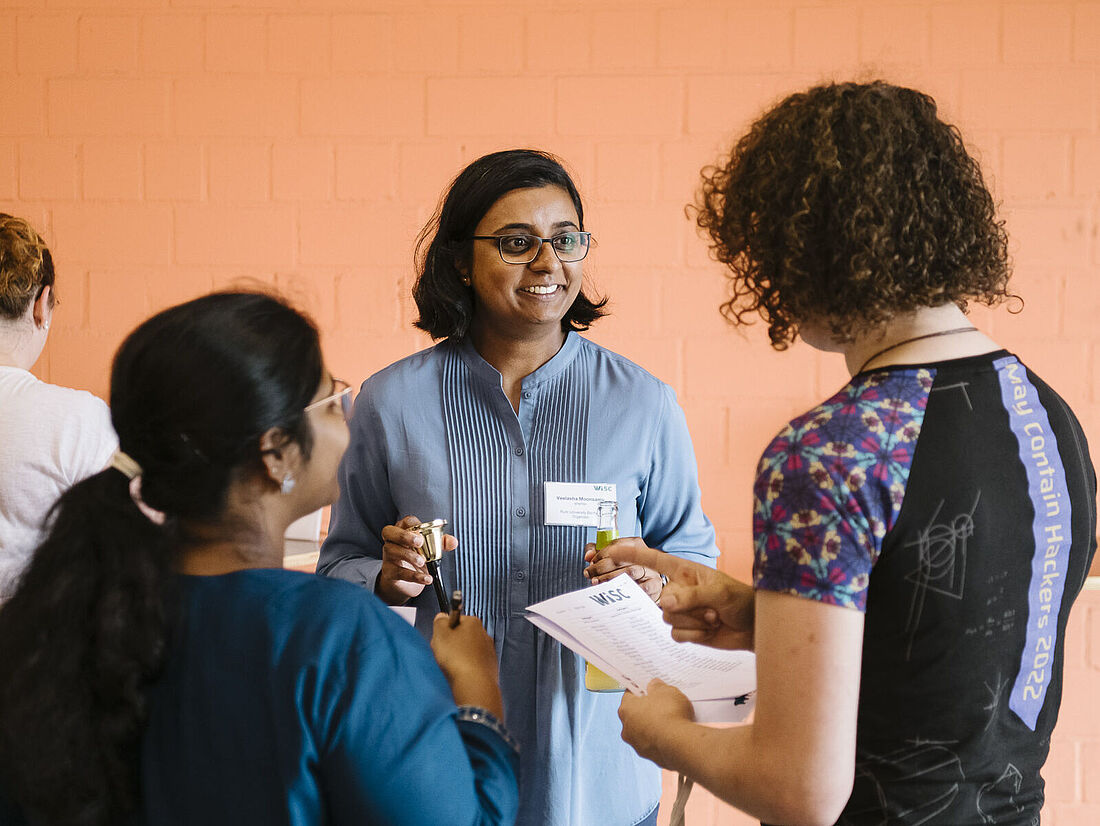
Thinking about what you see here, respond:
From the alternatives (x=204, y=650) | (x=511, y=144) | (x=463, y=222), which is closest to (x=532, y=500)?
(x=463, y=222)

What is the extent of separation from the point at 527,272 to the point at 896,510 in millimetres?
954

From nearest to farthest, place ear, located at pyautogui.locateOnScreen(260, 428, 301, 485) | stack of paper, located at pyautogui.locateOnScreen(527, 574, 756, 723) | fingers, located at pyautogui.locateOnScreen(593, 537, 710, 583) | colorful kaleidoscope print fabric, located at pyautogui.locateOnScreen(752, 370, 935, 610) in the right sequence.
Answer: colorful kaleidoscope print fabric, located at pyautogui.locateOnScreen(752, 370, 935, 610) < ear, located at pyautogui.locateOnScreen(260, 428, 301, 485) < stack of paper, located at pyautogui.locateOnScreen(527, 574, 756, 723) < fingers, located at pyautogui.locateOnScreen(593, 537, 710, 583)

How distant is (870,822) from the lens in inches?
33.7

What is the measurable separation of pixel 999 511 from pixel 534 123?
214 centimetres

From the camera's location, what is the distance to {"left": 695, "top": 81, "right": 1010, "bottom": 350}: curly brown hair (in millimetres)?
812

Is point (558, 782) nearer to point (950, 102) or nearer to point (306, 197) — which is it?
point (306, 197)

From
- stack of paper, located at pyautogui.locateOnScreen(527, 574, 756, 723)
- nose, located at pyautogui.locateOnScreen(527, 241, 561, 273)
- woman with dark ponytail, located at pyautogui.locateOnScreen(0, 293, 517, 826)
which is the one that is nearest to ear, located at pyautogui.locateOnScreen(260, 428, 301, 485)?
woman with dark ponytail, located at pyautogui.locateOnScreen(0, 293, 517, 826)

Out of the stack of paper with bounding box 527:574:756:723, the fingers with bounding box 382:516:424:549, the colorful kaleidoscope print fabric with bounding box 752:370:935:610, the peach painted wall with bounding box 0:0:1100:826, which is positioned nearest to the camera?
the colorful kaleidoscope print fabric with bounding box 752:370:935:610

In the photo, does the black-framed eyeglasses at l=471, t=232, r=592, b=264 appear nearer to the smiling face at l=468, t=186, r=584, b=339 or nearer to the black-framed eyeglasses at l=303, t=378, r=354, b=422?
the smiling face at l=468, t=186, r=584, b=339

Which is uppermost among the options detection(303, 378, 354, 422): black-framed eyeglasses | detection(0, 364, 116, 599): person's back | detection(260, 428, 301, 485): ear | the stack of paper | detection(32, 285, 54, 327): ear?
detection(32, 285, 54, 327): ear

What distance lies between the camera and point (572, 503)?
156 cm

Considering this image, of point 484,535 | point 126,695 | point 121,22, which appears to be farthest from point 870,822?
point 121,22

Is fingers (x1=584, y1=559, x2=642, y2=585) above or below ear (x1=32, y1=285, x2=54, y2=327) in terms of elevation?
below

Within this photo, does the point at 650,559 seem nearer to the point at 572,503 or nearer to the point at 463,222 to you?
the point at 572,503
